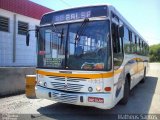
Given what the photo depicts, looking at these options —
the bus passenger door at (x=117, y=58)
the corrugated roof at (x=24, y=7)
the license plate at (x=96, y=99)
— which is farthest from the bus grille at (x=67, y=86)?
the corrugated roof at (x=24, y=7)

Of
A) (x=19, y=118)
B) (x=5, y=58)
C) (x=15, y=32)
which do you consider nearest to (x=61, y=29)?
(x=19, y=118)

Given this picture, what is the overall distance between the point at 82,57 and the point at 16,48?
9619 mm

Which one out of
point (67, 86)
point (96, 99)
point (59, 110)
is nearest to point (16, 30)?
point (59, 110)

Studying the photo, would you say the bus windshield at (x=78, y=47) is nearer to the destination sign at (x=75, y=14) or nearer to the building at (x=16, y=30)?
the destination sign at (x=75, y=14)

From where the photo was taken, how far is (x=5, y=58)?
14039mm

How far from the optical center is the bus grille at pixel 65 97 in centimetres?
643

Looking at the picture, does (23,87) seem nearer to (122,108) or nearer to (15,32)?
(122,108)

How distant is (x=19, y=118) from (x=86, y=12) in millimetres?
3531

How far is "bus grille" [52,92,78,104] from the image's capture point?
6433mm

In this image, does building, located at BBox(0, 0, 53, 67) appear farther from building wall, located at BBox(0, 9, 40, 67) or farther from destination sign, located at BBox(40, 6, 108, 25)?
destination sign, located at BBox(40, 6, 108, 25)

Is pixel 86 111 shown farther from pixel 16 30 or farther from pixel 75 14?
pixel 16 30

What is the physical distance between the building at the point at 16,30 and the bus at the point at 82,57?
727 centimetres

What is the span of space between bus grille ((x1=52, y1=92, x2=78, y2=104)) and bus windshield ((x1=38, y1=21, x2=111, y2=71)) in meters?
0.77

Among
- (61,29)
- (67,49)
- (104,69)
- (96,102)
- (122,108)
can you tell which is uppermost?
(61,29)
